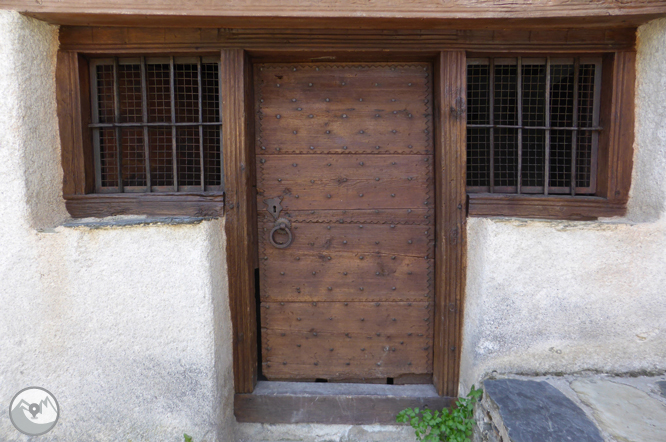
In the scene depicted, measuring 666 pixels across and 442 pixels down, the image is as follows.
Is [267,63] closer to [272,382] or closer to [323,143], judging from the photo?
[323,143]

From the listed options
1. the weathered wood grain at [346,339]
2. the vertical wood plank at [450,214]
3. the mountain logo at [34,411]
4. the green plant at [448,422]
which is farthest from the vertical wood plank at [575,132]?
the mountain logo at [34,411]

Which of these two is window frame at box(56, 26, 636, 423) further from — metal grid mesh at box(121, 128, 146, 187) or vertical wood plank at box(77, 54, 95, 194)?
metal grid mesh at box(121, 128, 146, 187)

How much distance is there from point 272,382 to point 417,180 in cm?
143

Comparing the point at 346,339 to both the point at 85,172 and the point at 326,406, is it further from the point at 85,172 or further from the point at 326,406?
the point at 85,172

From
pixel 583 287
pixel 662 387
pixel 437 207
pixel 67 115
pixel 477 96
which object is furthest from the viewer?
pixel 477 96

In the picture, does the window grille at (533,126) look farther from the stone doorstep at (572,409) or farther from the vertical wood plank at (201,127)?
the vertical wood plank at (201,127)

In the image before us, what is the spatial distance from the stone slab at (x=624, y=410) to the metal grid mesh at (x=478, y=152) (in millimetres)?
1114

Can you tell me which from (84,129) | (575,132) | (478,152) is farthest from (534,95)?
(84,129)

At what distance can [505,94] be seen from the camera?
2.29m

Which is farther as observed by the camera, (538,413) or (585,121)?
(585,121)

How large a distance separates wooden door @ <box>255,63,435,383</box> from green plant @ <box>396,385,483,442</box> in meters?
0.26

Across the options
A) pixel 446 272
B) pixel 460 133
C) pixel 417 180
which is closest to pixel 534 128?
pixel 460 133

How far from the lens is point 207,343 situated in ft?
6.32

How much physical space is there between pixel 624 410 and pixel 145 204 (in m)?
2.41
